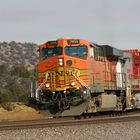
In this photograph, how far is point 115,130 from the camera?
43.5 ft

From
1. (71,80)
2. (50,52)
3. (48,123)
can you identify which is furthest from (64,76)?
(48,123)

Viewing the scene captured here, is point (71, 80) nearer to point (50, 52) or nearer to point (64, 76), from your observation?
point (64, 76)

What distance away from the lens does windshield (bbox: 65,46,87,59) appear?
2056 centimetres

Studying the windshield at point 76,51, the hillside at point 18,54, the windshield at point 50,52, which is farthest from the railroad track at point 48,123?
the hillside at point 18,54

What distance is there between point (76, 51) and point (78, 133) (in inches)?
343

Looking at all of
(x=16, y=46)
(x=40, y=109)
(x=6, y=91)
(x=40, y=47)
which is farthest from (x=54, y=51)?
(x=16, y=46)

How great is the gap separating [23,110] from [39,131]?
11800 millimetres

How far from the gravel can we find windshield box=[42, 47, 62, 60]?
23.3 ft

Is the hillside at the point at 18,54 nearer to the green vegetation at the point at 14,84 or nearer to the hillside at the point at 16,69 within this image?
the hillside at the point at 16,69

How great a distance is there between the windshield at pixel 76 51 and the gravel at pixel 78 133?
22.3 ft

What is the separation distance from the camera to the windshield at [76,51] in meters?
20.6

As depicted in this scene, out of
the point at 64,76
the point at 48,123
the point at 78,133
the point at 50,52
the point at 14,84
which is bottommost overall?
the point at 78,133

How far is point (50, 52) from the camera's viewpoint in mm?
20906

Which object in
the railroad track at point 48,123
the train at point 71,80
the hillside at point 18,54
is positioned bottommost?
the railroad track at point 48,123
